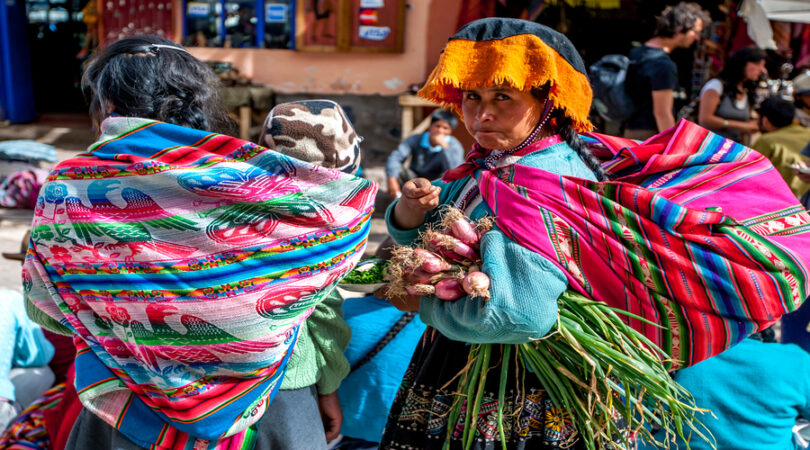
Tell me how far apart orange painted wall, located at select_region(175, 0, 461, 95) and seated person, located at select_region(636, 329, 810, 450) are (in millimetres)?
6275

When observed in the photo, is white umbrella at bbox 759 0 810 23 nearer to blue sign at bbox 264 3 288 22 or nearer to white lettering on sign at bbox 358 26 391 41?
white lettering on sign at bbox 358 26 391 41

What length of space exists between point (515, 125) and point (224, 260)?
2.73 ft

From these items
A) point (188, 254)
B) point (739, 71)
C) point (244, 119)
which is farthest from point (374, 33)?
point (188, 254)

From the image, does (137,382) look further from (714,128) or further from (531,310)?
(714,128)

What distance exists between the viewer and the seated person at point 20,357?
2.76m

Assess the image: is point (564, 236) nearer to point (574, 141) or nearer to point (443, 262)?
point (443, 262)

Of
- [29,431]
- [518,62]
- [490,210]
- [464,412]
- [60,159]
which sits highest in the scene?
[518,62]

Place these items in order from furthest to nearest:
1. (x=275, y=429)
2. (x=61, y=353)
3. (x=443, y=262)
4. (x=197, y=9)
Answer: (x=197, y=9) → (x=61, y=353) → (x=275, y=429) → (x=443, y=262)

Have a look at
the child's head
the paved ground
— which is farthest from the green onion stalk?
the paved ground

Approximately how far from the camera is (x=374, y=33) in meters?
7.95

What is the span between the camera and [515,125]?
1759 millimetres

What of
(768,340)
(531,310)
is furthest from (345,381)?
(768,340)

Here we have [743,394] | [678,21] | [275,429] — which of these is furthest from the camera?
[678,21]

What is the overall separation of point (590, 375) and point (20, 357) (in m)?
2.57
